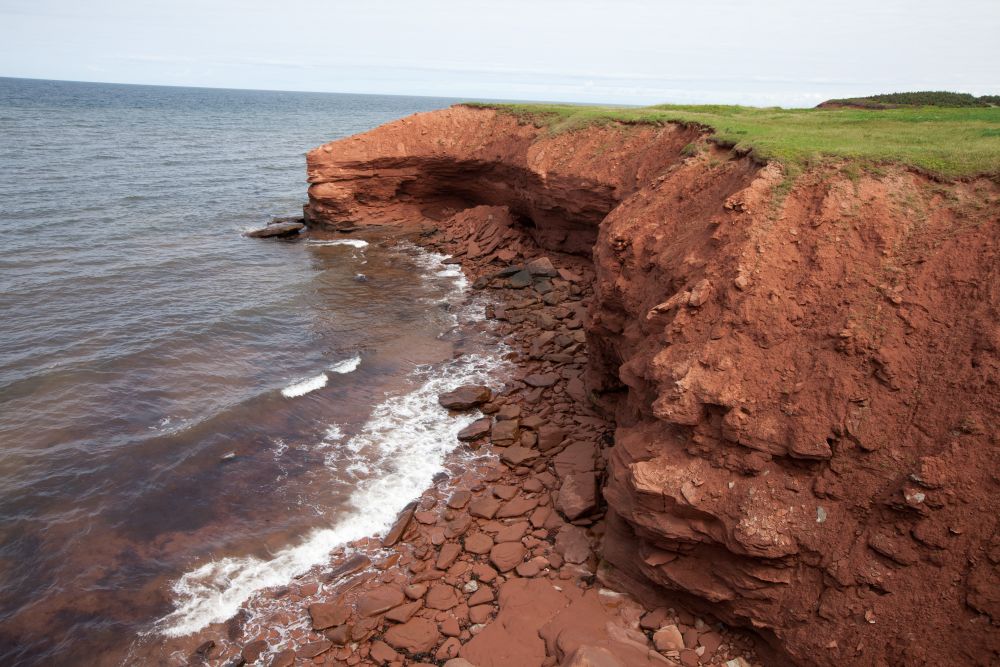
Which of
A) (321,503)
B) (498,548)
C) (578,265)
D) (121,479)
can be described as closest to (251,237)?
(578,265)

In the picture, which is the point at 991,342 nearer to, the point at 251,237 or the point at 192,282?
the point at 192,282

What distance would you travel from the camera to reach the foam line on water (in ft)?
50.2

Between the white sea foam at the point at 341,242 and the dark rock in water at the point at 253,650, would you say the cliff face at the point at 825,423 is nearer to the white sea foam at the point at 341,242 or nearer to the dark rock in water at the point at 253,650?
the dark rock in water at the point at 253,650

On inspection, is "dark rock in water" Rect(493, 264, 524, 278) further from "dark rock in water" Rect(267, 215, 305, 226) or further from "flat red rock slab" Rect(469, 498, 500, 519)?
"dark rock in water" Rect(267, 215, 305, 226)

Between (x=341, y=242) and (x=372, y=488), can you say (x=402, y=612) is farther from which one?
(x=341, y=242)

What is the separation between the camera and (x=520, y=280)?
73.3ft

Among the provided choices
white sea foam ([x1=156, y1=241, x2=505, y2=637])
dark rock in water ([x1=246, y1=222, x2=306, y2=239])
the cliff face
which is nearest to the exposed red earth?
the cliff face

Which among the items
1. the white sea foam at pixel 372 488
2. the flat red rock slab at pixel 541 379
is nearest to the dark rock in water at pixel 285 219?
the white sea foam at pixel 372 488

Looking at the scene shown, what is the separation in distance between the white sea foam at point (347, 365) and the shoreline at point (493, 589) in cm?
481

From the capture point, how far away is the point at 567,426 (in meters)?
13.5

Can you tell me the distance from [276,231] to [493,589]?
25.8 metres

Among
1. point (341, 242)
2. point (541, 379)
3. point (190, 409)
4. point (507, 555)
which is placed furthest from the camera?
point (341, 242)

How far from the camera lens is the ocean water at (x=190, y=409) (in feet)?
32.2

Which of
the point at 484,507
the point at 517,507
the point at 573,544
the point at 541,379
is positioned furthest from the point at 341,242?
the point at 573,544
